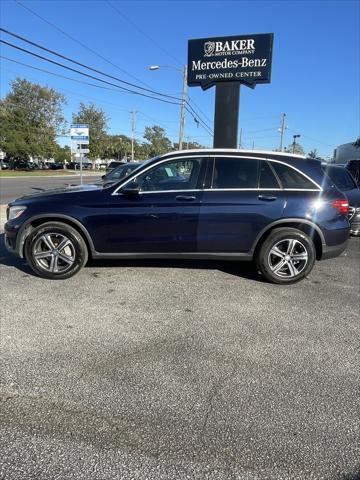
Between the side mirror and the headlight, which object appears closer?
the side mirror

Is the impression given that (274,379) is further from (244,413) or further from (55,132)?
(55,132)

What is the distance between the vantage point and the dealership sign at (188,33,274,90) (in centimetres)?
1139

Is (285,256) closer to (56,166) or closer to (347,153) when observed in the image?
(347,153)

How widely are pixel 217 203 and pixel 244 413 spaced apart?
9.30ft

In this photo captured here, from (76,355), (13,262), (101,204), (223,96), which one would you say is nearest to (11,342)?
(76,355)

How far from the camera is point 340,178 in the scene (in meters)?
8.87

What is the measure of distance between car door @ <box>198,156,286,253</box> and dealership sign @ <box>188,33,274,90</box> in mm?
7979

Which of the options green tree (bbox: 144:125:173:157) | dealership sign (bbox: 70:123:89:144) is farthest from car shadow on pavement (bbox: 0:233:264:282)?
green tree (bbox: 144:125:173:157)

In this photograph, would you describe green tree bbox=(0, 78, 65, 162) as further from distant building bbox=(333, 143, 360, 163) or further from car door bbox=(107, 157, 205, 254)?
car door bbox=(107, 157, 205, 254)

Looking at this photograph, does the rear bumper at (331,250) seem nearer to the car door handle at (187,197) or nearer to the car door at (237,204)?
the car door at (237,204)

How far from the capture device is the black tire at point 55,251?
15.8 feet

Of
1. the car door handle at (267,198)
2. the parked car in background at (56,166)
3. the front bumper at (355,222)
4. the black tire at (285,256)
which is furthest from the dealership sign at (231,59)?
the parked car in background at (56,166)

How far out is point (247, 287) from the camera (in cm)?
483

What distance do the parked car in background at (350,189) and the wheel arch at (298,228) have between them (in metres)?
3.08
